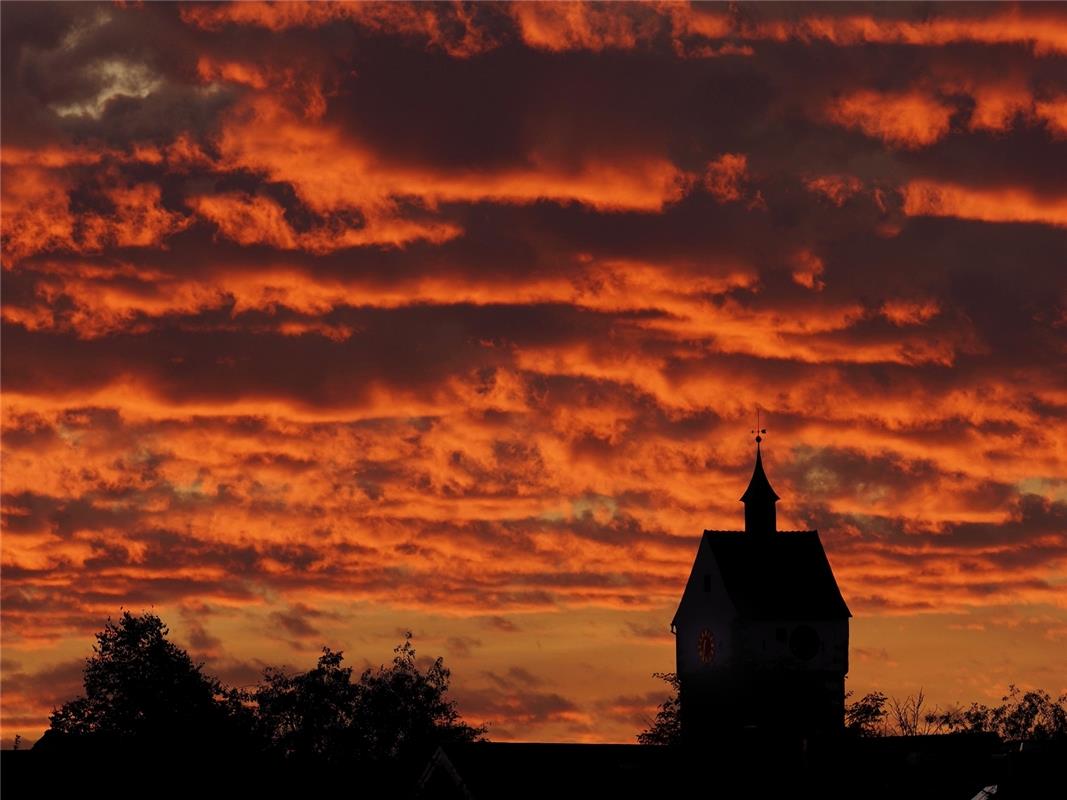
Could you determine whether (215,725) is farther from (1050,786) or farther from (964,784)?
(1050,786)

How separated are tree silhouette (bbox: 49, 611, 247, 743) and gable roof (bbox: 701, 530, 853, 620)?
128ft

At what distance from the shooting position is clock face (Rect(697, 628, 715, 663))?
15288 cm

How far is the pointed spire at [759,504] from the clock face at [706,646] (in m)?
7.23

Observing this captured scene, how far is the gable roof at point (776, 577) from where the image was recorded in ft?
502

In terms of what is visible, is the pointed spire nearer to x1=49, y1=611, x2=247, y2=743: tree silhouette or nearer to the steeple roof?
the steeple roof

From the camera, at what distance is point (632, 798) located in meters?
93.2

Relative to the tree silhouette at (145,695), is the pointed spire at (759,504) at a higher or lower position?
higher

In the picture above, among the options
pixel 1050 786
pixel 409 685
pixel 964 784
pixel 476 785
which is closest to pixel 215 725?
pixel 409 685

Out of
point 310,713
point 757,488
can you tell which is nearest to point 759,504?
point 757,488

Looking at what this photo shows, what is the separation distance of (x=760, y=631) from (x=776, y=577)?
3.83 meters

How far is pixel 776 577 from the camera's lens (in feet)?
507

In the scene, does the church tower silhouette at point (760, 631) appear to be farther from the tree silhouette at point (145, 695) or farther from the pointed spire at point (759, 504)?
the tree silhouette at point (145, 695)

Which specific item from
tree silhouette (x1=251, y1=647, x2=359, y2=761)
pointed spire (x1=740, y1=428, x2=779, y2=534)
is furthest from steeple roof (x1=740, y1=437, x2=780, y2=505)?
tree silhouette (x1=251, y1=647, x2=359, y2=761)

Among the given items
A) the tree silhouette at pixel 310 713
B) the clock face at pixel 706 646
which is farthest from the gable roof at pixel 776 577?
the tree silhouette at pixel 310 713
